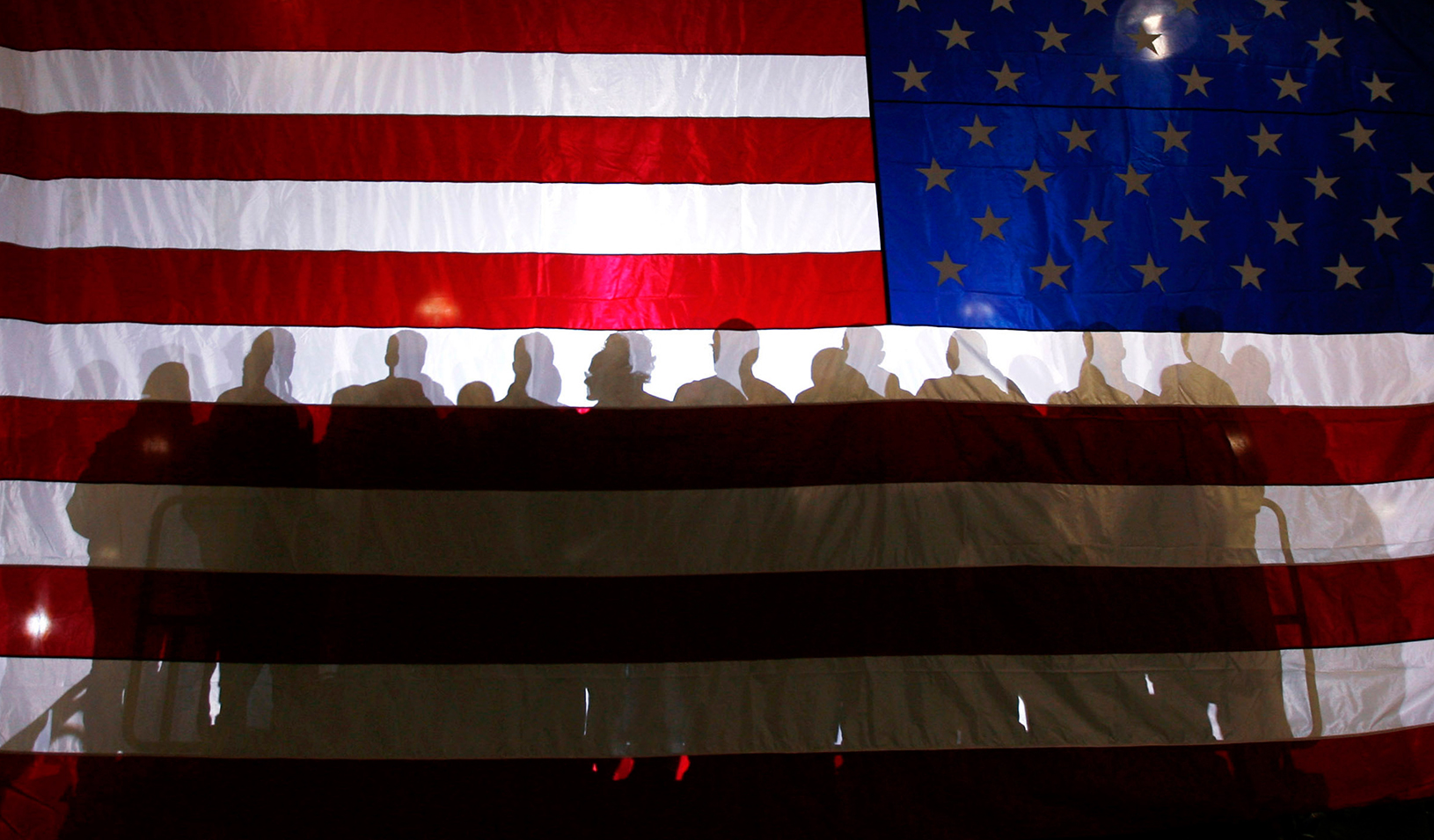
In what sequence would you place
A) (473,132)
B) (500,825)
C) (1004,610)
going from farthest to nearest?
(473,132), (1004,610), (500,825)

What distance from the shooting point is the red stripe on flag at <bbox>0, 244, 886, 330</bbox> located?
256 cm

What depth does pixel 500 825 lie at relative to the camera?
2352 mm

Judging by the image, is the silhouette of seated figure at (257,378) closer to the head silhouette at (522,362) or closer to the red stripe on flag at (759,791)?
the head silhouette at (522,362)

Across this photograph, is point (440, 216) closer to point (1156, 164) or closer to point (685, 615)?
point (685, 615)

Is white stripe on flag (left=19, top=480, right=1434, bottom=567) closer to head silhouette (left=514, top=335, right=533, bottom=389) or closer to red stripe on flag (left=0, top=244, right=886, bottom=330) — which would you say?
head silhouette (left=514, top=335, right=533, bottom=389)

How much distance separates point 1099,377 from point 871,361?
72cm

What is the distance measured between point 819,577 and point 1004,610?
1.80 feet

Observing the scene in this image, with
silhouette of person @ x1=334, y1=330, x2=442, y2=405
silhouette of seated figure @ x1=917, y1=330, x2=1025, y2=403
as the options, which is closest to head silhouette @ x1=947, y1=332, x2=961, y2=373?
silhouette of seated figure @ x1=917, y1=330, x2=1025, y2=403

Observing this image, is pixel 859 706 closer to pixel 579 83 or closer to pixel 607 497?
pixel 607 497

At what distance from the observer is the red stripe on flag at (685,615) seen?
2.38 metres

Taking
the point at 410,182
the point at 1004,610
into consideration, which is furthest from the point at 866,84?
the point at 1004,610

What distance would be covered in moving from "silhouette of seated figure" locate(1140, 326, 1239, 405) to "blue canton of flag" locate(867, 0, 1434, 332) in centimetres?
7

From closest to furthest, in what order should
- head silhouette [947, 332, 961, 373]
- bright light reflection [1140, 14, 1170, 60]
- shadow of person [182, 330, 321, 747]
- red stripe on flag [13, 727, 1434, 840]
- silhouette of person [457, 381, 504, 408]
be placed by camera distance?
red stripe on flag [13, 727, 1434, 840] < shadow of person [182, 330, 321, 747] < silhouette of person [457, 381, 504, 408] < head silhouette [947, 332, 961, 373] < bright light reflection [1140, 14, 1170, 60]

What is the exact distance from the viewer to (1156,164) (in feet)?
9.45
